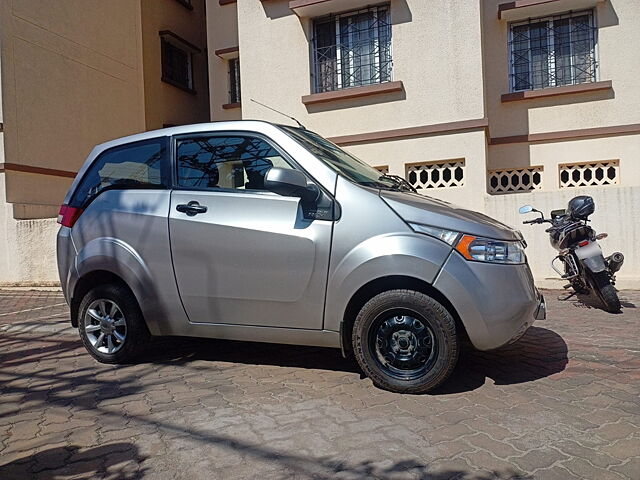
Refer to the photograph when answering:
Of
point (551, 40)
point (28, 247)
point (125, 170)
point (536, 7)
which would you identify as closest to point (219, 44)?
point (28, 247)

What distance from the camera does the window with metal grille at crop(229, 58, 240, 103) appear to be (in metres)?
11.3

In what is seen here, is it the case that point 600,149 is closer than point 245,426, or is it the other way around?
point 245,426

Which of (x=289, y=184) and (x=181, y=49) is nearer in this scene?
(x=289, y=184)

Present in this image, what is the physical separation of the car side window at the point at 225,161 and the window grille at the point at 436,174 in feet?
17.2

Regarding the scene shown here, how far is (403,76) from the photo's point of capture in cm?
888

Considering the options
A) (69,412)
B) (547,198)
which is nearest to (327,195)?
(69,412)

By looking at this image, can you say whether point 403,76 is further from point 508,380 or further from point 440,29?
point 508,380

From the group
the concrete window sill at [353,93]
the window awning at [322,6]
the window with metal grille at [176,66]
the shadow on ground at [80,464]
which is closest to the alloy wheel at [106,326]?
the shadow on ground at [80,464]

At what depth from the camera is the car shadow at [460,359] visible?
3.89 m

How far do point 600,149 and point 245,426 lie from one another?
7.89 metres

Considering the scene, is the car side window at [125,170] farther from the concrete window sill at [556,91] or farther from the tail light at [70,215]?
the concrete window sill at [556,91]

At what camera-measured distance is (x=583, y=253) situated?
5809 millimetres

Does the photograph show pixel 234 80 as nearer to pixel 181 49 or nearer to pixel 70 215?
pixel 181 49

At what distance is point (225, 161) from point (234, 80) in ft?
25.9
